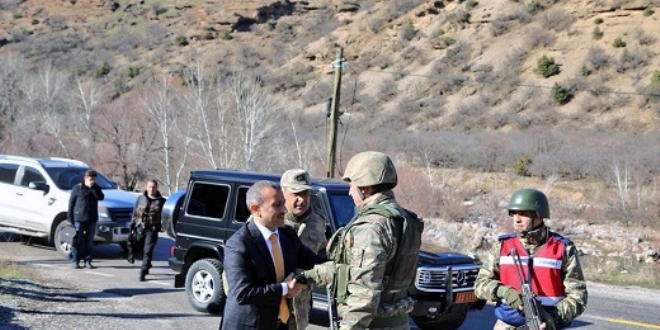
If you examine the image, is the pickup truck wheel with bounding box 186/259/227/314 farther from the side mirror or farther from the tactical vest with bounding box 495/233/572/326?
the side mirror

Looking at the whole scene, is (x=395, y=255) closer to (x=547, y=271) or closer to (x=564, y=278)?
(x=547, y=271)

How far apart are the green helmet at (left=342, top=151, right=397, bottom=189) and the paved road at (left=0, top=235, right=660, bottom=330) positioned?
5471mm

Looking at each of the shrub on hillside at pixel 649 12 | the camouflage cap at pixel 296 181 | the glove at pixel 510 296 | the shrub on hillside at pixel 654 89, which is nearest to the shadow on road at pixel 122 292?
the camouflage cap at pixel 296 181

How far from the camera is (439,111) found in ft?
169

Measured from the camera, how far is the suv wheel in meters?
16.0

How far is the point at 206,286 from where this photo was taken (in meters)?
10.7

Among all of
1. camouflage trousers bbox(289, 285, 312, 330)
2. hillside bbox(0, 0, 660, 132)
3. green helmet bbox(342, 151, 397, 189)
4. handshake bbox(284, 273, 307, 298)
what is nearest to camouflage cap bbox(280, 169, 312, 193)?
camouflage trousers bbox(289, 285, 312, 330)

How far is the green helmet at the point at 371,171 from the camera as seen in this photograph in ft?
Result: 15.2

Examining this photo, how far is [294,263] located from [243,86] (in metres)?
34.5

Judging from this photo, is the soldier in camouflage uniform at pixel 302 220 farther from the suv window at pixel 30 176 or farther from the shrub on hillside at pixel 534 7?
the shrub on hillside at pixel 534 7

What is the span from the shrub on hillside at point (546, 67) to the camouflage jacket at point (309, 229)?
150 feet

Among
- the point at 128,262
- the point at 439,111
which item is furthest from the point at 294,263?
the point at 439,111

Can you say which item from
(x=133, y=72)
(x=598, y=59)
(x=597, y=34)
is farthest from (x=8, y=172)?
(x=133, y=72)

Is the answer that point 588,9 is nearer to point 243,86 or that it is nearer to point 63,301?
point 243,86
